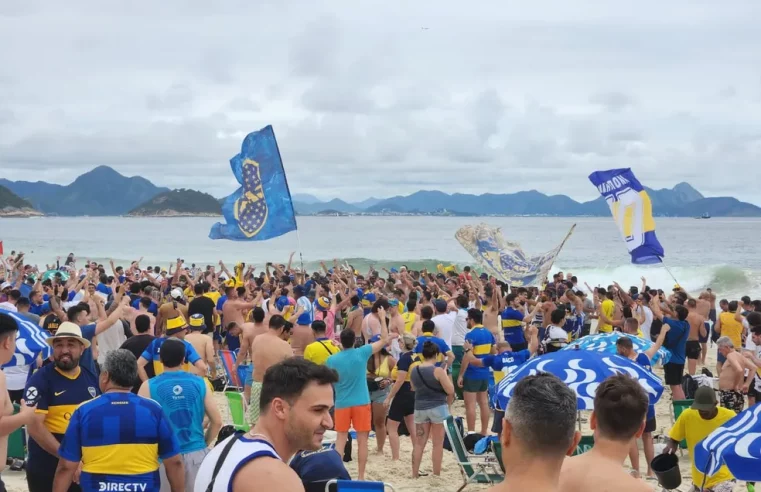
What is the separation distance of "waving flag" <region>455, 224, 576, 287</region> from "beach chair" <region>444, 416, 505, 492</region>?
10.9 metres

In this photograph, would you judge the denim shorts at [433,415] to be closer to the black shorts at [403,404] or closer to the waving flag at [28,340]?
the black shorts at [403,404]

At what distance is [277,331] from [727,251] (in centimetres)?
8403

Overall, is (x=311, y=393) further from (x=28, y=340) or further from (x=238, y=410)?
(x=238, y=410)

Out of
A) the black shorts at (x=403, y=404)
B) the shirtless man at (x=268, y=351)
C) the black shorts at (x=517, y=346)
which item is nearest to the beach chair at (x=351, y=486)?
the shirtless man at (x=268, y=351)

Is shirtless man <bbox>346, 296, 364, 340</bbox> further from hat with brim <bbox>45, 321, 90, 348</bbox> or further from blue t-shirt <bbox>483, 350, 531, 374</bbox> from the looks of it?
hat with brim <bbox>45, 321, 90, 348</bbox>

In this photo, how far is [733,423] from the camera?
4.82 metres

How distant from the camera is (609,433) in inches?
132

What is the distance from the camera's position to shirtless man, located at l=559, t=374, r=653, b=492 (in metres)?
3.21

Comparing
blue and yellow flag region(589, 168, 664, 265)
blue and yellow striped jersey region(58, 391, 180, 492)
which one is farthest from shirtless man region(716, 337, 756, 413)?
blue and yellow striped jersey region(58, 391, 180, 492)

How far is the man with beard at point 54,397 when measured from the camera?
4.87 meters

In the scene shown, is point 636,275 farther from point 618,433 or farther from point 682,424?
point 618,433

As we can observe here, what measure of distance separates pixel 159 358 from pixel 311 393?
4162 millimetres

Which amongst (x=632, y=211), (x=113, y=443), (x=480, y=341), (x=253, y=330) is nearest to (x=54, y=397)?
(x=113, y=443)

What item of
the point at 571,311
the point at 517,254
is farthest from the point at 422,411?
the point at 517,254
